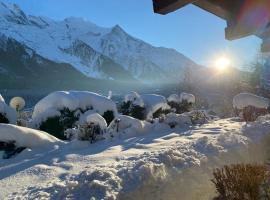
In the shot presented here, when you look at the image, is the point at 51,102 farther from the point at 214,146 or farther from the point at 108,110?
the point at 214,146

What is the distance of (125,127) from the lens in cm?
1010

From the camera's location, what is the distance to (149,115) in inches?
648

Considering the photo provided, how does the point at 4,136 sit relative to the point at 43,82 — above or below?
below

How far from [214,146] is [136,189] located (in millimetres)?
2303

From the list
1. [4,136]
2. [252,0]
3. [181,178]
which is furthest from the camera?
[4,136]

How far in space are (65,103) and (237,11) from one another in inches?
354

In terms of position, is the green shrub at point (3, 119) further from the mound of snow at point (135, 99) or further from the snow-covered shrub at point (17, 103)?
the mound of snow at point (135, 99)

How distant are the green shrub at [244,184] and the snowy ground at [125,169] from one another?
51cm

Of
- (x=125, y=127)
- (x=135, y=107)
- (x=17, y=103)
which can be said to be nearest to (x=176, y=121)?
(x=125, y=127)

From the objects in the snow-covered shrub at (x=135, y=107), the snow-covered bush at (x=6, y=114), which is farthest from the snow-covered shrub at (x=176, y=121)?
the snow-covered shrub at (x=135, y=107)

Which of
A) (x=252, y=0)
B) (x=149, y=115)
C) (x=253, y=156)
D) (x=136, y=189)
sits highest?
(x=149, y=115)

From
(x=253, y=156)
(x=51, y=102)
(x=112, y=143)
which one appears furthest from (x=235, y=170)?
(x=51, y=102)

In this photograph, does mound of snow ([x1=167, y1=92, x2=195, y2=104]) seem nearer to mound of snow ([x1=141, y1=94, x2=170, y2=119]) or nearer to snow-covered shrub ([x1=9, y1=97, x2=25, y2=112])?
mound of snow ([x1=141, y1=94, x2=170, y2=119])

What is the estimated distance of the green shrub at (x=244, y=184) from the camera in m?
4.36
